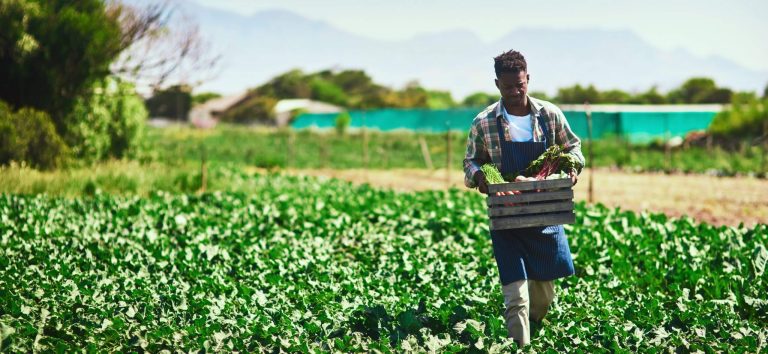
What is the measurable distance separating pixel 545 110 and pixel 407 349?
1.75m

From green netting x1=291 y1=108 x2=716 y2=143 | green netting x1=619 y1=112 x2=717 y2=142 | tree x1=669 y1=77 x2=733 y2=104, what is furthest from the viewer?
tree x1=669 y1=77 x2=733 y2=104

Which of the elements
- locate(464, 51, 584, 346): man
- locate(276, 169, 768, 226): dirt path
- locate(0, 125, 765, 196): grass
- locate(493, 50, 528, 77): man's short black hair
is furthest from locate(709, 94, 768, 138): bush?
locate(493, 50, 528, 77): man's short black hair

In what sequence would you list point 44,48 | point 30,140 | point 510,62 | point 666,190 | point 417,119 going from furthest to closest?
point 417,119
point 666,190
point 44,48
point 30,140
point 510,62

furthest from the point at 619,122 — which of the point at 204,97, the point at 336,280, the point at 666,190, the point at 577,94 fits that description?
the point at 204,97

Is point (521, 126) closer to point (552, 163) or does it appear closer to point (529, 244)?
point (552, 163)

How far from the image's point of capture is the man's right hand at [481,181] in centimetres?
514

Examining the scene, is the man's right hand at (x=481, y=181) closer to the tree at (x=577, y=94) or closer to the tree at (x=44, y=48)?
the tree at (x=44, y=48)

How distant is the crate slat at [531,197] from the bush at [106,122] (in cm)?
1481

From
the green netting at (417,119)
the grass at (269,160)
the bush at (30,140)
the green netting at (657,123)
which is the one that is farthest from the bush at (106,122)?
the green netting at (657,123)

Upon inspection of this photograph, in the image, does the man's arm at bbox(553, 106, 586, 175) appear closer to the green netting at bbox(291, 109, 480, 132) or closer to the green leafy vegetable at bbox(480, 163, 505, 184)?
the green leafy vegetable at bbox(480, 163, 505, 184)

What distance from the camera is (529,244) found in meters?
5.28

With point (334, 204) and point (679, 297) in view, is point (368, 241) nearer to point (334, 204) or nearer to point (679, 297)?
point (334, 204)

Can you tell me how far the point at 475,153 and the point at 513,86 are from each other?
0.54 metres

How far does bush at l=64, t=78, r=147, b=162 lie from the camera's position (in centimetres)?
1864
